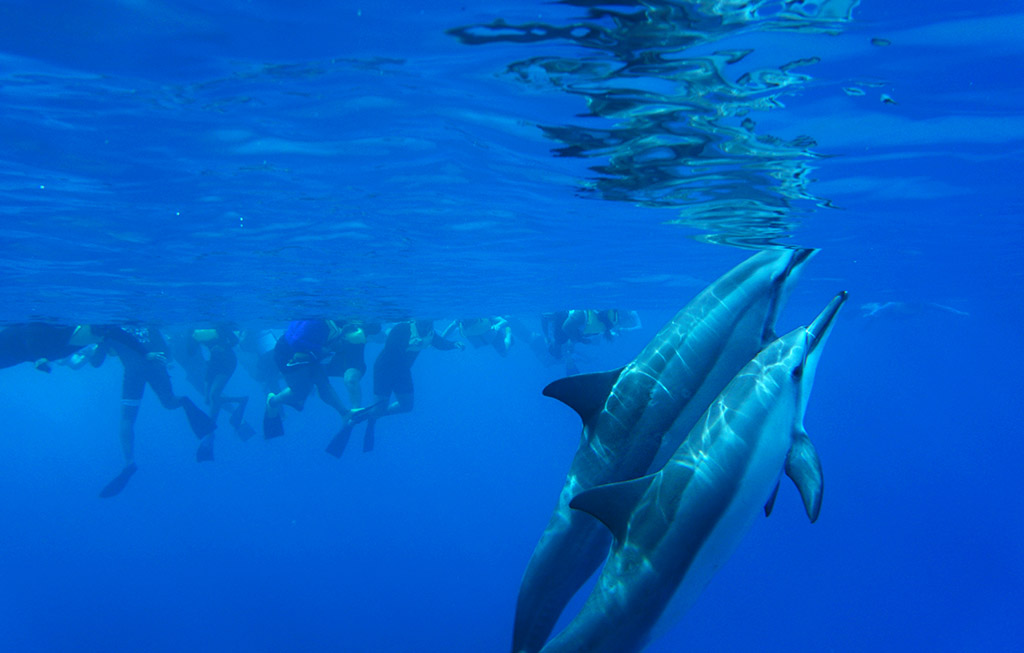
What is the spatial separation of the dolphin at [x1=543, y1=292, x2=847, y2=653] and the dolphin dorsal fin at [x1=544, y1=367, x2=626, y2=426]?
796 mm

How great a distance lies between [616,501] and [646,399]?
2.43ft

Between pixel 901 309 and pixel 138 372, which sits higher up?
pixel 138 372

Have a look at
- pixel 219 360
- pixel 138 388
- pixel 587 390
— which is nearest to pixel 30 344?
pixel 138 388

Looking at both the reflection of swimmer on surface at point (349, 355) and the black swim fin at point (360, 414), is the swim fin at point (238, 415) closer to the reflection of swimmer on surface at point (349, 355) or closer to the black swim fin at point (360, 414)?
the reflection of swimmer on surface at point (349, 355)

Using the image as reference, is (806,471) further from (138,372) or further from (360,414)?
(138,372)

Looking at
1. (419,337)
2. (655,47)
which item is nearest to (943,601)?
(419,337)

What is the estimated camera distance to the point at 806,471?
2631 mm

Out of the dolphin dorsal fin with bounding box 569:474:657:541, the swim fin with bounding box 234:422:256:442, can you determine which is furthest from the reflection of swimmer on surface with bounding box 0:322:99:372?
the dolphin dorsal fin with bounding box 569:474:657:541

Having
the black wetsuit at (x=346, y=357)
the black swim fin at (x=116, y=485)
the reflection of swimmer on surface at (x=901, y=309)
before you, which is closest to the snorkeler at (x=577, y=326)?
the black wetsuit at (x=346, y=357)

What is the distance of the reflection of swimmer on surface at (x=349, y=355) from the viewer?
62.5 feet

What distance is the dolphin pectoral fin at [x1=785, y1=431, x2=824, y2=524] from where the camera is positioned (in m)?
2.58

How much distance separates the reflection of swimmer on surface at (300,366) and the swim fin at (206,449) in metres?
2.38

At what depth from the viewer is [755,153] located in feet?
30.0

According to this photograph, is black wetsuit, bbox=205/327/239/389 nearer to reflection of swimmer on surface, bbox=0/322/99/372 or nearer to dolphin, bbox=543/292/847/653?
reflection of swimmer on surface, bbox=0/322/99/372
